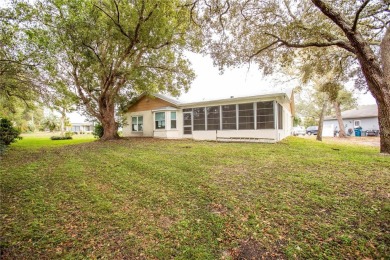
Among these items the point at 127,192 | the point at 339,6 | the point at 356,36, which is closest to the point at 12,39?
the point at 127,192

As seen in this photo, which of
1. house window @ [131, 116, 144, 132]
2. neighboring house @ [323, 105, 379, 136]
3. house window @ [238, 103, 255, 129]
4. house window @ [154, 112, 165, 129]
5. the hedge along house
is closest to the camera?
the hedge along house

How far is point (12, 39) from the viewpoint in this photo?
24.8 feet

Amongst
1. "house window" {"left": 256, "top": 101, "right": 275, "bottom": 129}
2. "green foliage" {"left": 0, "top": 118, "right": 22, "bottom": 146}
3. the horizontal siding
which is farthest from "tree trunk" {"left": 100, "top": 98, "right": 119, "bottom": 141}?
"house window" {"left": 256, "top": 101, "right": 275, "bottom": 129}

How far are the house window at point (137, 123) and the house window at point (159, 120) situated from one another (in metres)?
2.35

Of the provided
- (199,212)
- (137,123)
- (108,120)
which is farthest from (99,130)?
(199,212)

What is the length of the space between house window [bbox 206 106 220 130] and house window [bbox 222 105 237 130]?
0.53 metres

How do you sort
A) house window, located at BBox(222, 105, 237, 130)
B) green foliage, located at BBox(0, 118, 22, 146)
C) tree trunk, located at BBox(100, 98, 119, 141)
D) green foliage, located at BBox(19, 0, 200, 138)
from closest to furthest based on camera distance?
1. green foliage, located at BBox(19, 0, 200, 138)
2. green foliage, located at BBox(0, 118, 22, 146)
3. house window, located at BBox(222, 105, 237, 130)
4. tree trunk, located at BBox(100, 98, 119, 141)

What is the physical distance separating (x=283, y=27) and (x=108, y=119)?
13.2 meters

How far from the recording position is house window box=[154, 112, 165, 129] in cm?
1714

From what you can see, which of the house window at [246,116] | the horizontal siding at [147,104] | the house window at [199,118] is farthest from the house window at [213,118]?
the horizontal siding at [147,104]

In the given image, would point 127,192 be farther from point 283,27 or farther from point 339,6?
point 339,6

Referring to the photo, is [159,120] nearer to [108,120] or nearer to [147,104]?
[147,104]

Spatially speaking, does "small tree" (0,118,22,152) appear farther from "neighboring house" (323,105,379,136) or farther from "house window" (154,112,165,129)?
"neighboring house" (323,105,379,136)

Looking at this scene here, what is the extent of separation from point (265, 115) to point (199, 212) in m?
10.2
